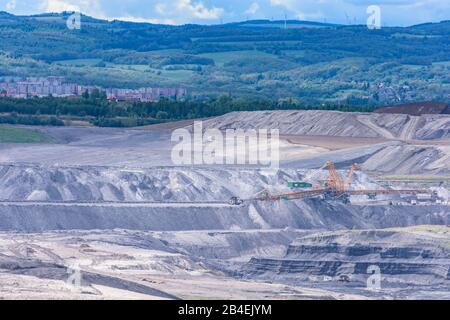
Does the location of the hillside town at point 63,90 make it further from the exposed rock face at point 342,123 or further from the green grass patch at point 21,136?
the green grass patch at point 21,136

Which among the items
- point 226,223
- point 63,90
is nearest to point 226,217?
point 226,223

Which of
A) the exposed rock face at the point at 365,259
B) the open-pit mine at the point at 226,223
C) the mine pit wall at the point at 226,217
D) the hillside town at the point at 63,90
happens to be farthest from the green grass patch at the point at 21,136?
the exposed rock face at the point at 365,259

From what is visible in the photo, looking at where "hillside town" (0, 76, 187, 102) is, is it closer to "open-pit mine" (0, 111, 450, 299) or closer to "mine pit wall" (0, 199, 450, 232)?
"open-pit mine" (0, 111, 450, 299)

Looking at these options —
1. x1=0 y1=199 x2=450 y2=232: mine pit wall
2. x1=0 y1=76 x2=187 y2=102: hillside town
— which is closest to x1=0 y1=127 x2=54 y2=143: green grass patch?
x1=0 y1=199 x2=450 y2=232: mine pit wall

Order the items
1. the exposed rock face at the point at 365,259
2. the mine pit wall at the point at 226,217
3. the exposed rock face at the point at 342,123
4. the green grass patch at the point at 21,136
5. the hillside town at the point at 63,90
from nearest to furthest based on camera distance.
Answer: the exposed rock face at the point at 365,259, the mine pit wall at the point at 226,217, the green grass patch at the point at 21,136, the exposed rock face at the point at 342,123, the hillside town at the point at 63,90

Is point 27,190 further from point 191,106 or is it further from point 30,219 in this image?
point 191,106

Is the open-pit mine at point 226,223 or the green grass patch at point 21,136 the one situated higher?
the green grass patch at point 21,136
